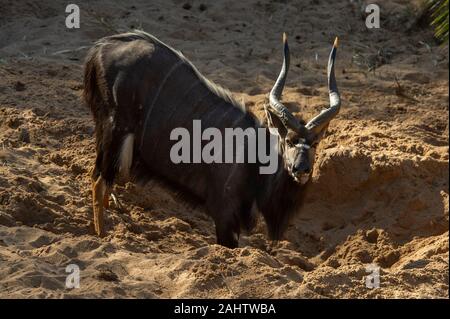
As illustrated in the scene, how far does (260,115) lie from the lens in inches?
295

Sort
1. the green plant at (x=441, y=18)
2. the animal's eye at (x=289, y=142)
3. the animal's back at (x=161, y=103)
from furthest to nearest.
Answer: the animal's back at (x=161, y=103), the animal's eye at (x=289, y=142), the green plant at (x=441, y=18)

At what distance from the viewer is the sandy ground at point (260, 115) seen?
5.02 m

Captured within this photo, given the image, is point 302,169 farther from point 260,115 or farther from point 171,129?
point 260,115

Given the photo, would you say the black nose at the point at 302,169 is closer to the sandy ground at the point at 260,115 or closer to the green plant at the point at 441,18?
the sandy ground at the point at 260,115

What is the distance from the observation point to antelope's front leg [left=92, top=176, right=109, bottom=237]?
5974 mm

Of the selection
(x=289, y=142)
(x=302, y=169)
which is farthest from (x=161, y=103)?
(x=302, y=169)

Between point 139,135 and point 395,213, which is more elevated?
point 139,135

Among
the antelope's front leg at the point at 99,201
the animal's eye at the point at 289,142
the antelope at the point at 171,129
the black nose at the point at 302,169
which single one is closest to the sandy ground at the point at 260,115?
the antelope's front leg at the point at 99,201

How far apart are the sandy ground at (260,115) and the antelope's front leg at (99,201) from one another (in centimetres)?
10

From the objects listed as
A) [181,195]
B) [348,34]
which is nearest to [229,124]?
[181,195]

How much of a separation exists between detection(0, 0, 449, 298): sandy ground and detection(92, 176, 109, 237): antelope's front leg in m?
0.10

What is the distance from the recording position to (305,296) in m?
4.75

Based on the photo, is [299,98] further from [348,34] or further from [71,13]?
[71,13]
